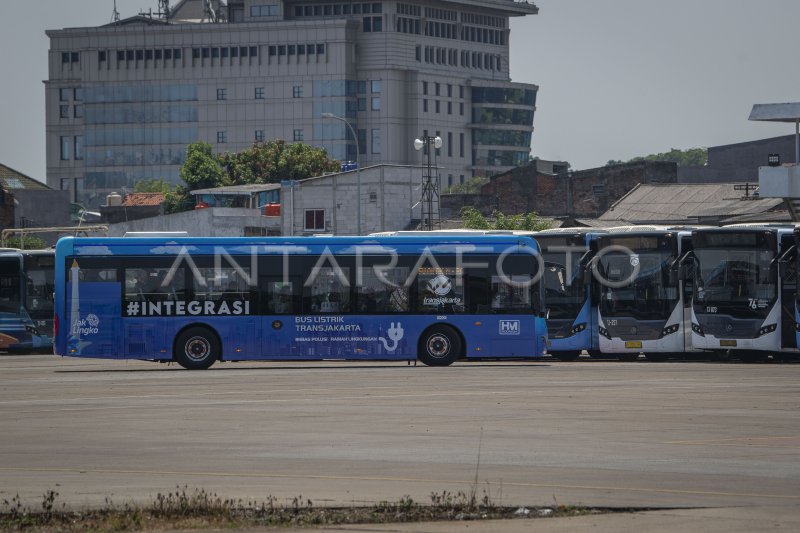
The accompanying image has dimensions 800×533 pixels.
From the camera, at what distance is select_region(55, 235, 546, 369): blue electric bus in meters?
33.4

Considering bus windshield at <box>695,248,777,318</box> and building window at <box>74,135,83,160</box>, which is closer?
bus windshield at <box>695,248,777,318</box>

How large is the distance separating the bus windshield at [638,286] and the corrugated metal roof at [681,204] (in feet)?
113

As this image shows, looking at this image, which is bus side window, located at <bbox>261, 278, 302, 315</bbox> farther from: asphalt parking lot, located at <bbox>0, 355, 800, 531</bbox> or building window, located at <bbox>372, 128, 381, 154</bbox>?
building window, located at <bbox>372, 128, 381, 154</bbox>

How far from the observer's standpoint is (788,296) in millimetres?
35812

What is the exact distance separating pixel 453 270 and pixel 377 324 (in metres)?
2.32

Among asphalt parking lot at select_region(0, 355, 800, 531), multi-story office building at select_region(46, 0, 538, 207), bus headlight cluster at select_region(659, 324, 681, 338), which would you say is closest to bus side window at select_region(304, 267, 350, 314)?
asphalt parking lot at select_region(0, 355, 800, 531)

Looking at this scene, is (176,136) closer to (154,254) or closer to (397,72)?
(397,72)

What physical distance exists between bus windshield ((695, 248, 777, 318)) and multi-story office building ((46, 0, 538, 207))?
151 meters

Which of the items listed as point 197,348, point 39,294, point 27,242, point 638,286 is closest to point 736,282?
point 638,286

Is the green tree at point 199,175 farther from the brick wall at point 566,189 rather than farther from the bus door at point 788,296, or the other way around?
the bus door at point 788,296

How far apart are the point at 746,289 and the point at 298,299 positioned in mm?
11663

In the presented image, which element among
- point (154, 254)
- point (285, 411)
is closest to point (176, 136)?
point (154, 254)

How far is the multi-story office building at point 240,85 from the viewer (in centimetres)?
18738

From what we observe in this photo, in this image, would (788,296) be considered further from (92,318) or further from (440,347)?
(92,318)
